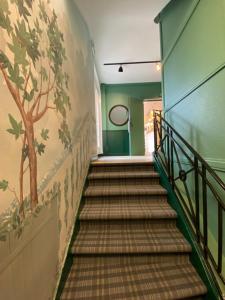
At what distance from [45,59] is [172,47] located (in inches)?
77.2

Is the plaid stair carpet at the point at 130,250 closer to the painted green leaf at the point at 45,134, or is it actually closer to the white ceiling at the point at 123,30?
the painted green leaf at the point at 45,134

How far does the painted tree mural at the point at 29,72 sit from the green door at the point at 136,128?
16.0 ft

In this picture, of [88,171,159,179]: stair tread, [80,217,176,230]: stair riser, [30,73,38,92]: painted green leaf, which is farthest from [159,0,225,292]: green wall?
[30,73,38,92]: painted green leaf

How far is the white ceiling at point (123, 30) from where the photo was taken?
2.85 meters

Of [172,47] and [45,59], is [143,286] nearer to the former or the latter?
[45,59]

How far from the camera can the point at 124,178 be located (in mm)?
2936

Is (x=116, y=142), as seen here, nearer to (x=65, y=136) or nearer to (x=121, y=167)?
(x=121, y=167)

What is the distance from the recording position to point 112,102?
6.66m

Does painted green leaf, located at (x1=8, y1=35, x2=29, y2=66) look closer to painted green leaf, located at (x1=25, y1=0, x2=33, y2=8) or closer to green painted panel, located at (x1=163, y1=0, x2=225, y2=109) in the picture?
painted green leaf, located at (x1=25, y1=0, x2=33, y2=8)

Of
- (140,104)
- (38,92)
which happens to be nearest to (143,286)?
(38,92)

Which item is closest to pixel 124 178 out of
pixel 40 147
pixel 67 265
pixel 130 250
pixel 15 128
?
pixel 130 250

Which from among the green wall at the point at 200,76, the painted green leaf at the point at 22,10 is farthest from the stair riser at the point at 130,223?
the painted green leaf at the point at 22,10

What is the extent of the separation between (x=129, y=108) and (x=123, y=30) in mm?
3080

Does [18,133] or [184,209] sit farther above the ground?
[18,133]
